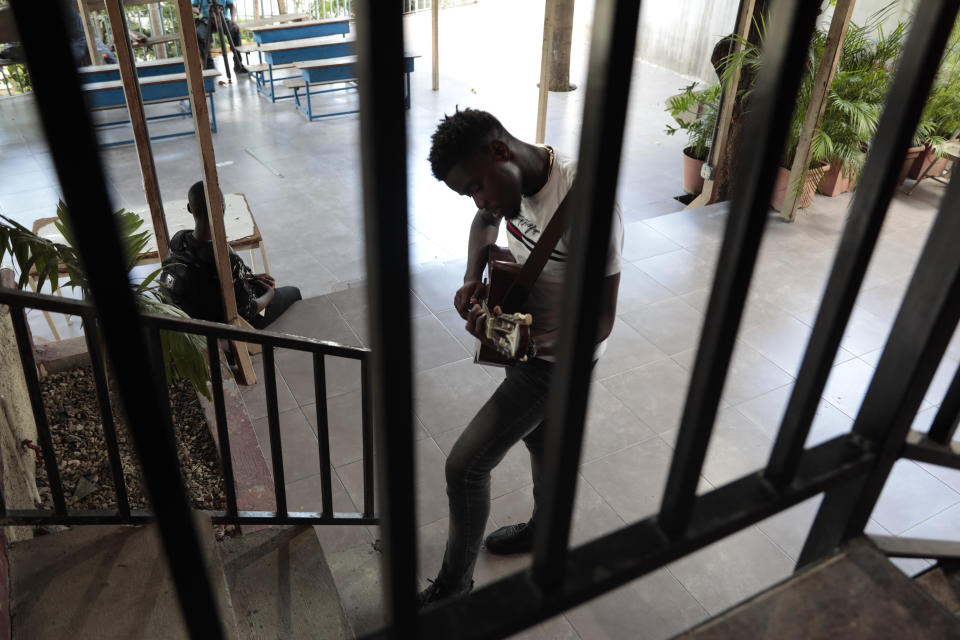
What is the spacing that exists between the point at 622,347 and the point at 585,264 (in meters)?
3.74

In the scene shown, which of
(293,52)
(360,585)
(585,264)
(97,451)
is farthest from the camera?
(293,52)

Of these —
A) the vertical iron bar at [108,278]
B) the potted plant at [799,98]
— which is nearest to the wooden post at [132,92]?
the vertical iron bar at [108,278]

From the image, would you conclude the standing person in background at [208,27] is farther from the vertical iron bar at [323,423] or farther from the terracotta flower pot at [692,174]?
the vertical iron bar at [323,423]

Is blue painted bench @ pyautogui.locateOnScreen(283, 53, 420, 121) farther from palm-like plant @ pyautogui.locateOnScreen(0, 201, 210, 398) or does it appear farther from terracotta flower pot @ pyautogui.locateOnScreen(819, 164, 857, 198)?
palm-like plant @ pyautogui.locateOnScreen(0, 201, 210, 398)

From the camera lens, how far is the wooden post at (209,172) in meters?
3.00

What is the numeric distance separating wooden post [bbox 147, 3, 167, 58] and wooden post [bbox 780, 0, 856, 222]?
8.15 meters

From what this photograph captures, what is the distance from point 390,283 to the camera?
0.46m

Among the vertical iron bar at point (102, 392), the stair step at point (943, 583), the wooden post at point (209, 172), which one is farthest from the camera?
the wooden post at point (209, 172)

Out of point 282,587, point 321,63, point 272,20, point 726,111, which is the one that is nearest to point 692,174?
point 726,111

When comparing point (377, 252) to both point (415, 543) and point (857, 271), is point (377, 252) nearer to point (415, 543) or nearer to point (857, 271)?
point (415, 543)

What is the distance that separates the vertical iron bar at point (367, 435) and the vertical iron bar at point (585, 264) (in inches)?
64.3

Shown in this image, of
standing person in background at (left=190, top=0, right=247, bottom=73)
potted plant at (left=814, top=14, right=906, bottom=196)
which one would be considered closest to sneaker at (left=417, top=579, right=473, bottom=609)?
potted plant at (left=814, top=14, right=906, bottom=196)

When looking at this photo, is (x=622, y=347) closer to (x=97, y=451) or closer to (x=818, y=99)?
(x=818, y=99)

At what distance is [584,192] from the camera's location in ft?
1.70
